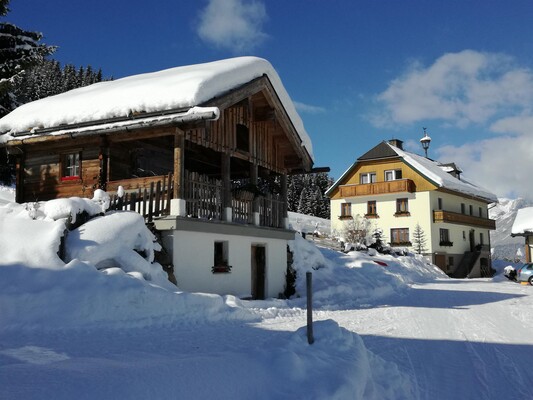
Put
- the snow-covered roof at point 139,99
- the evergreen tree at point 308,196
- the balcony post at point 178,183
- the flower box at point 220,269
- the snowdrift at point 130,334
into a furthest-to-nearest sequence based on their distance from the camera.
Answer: the evergreen tree at point 308,196
the flower box at point 220,269
the snow-covered roof at point 139,99
the balcony post at point 178,183
the snowdrift at point 130,334

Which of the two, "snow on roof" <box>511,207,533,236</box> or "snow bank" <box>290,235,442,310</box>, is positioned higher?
"snow on roof" <box>511,207,533,236</box>

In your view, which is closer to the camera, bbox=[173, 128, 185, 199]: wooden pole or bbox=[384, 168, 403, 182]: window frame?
bbox=[173, 128, 185, 199]: wooden pole

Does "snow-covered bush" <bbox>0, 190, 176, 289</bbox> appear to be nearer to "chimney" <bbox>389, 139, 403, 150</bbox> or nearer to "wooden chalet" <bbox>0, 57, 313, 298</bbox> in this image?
"wooden chalet" <bbox>0, 57, 313, 298</bbox>

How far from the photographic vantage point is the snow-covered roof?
40.1 feet

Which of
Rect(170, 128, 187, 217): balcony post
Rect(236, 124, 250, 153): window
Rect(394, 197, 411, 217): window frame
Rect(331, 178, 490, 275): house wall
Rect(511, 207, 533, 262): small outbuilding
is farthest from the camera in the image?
Rect(394, 197, 411, 217): window frame

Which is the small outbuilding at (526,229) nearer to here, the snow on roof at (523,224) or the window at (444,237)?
the snow on roof at (523,224)

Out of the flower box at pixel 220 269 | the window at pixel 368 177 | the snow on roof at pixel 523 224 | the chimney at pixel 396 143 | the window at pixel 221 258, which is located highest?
the chimney at pixel 396 143

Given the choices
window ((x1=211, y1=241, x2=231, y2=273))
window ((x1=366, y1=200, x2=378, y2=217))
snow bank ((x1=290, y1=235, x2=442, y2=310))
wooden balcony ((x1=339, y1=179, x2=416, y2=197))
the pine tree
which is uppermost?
A: wooden balcony ((x1=339, y1=179, x2=416, y2=197))

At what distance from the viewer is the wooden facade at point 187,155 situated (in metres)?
12.7

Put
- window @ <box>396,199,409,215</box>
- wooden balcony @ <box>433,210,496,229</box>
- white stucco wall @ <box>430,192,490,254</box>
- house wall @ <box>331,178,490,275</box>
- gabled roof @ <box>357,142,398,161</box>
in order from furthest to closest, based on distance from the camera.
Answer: gabled roof @ <box>357,142,398,161</box> < window @ <box>396,199,409,215</box> < white stucco wall @ <box>430,192,490,254</box> < house wall @ <box>331,178,490,275</box> < wooden balcony @ <box>433,210,496,229</box>

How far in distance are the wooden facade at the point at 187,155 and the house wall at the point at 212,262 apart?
0.76 meters

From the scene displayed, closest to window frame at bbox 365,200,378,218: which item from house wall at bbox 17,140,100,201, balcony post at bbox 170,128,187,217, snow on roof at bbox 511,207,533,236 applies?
snow on roof at bbox 511,207,533,236

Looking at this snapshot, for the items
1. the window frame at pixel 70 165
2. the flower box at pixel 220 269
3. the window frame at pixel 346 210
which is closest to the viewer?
the flower box at pixel 220 269

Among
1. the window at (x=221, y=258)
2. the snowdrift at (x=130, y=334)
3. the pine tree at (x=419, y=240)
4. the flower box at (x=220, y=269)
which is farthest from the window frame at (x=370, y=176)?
the snowdrift at (x=130, y=334)
